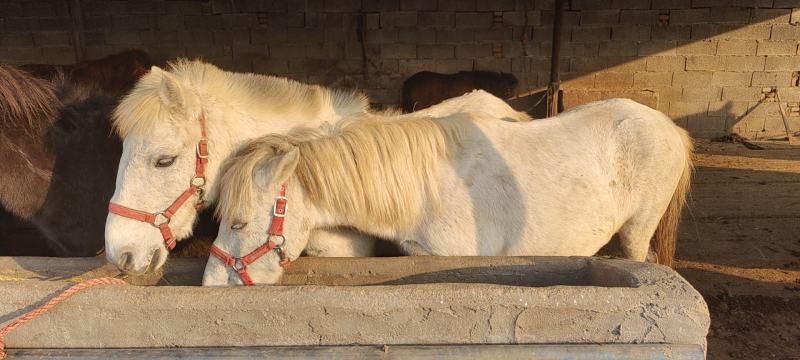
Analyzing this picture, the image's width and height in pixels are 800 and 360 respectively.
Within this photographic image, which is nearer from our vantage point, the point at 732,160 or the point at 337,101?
the point at 337,101

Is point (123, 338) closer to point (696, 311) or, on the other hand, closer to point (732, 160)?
point (696, 311)

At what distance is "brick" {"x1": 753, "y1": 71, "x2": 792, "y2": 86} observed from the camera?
24.3 ft

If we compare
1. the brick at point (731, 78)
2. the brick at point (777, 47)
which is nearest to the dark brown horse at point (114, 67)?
the brick at point (731, 78)

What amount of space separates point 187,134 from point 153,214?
1.09 feet

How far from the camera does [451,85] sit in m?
7.15

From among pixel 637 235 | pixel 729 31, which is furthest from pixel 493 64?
pixel 637 235

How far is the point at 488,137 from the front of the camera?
86.0 inches

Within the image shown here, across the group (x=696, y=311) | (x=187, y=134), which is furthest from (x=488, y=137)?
(x=187, y=134)

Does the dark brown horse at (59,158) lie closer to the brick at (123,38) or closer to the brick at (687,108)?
the brick at (123,38)

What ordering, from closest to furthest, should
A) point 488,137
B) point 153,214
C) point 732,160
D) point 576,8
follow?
point 153,214, point 488,137, point 732,160, point 576,8

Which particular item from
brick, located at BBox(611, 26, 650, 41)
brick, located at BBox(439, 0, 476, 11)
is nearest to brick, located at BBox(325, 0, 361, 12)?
brick, located at BBox(439, 0, 476, 11)

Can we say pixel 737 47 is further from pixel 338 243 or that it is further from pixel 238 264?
pixel 238 264

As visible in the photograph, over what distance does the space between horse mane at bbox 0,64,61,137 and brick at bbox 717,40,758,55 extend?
841 cm

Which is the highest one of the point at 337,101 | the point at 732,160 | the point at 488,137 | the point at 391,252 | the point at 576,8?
the point at 576,8
